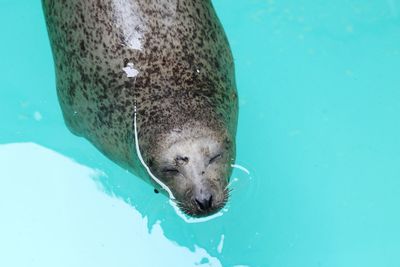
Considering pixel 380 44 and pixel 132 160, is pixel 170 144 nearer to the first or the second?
pixel 132 160

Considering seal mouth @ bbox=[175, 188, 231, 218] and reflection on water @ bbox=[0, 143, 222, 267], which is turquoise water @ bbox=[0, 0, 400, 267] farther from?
seal mouth @ bbox=[175, 188, 231, 218]

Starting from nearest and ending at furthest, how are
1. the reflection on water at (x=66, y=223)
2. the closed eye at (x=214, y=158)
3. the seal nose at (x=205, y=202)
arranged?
1. the seal nose at (x=205, y=202)
2. the closed eye at (x=214, y=158)
3. the reflection on water at (x=66, y=223)

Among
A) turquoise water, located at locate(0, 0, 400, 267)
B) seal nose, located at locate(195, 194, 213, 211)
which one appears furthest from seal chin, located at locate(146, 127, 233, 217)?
turquoise water, located at locate(0, 0, 400, 267)

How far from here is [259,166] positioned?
4.86m

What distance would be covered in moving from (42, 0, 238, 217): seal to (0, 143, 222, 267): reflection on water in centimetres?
73

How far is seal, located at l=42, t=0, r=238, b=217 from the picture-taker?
3.48 meters

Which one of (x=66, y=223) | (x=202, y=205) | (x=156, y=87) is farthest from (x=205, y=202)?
(x=66, y=223)

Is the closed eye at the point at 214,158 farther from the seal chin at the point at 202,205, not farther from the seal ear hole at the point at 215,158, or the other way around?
the seal chin at the point at 202,205

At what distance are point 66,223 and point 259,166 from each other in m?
1.23

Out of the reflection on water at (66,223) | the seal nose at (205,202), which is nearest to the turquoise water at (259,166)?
the reflection on water at (66,223)

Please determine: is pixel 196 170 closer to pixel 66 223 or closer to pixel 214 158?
pixel 214 158

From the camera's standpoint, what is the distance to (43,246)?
4.77 meters

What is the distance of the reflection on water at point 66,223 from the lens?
4715 millimetres

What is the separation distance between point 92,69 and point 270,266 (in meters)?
1.67
